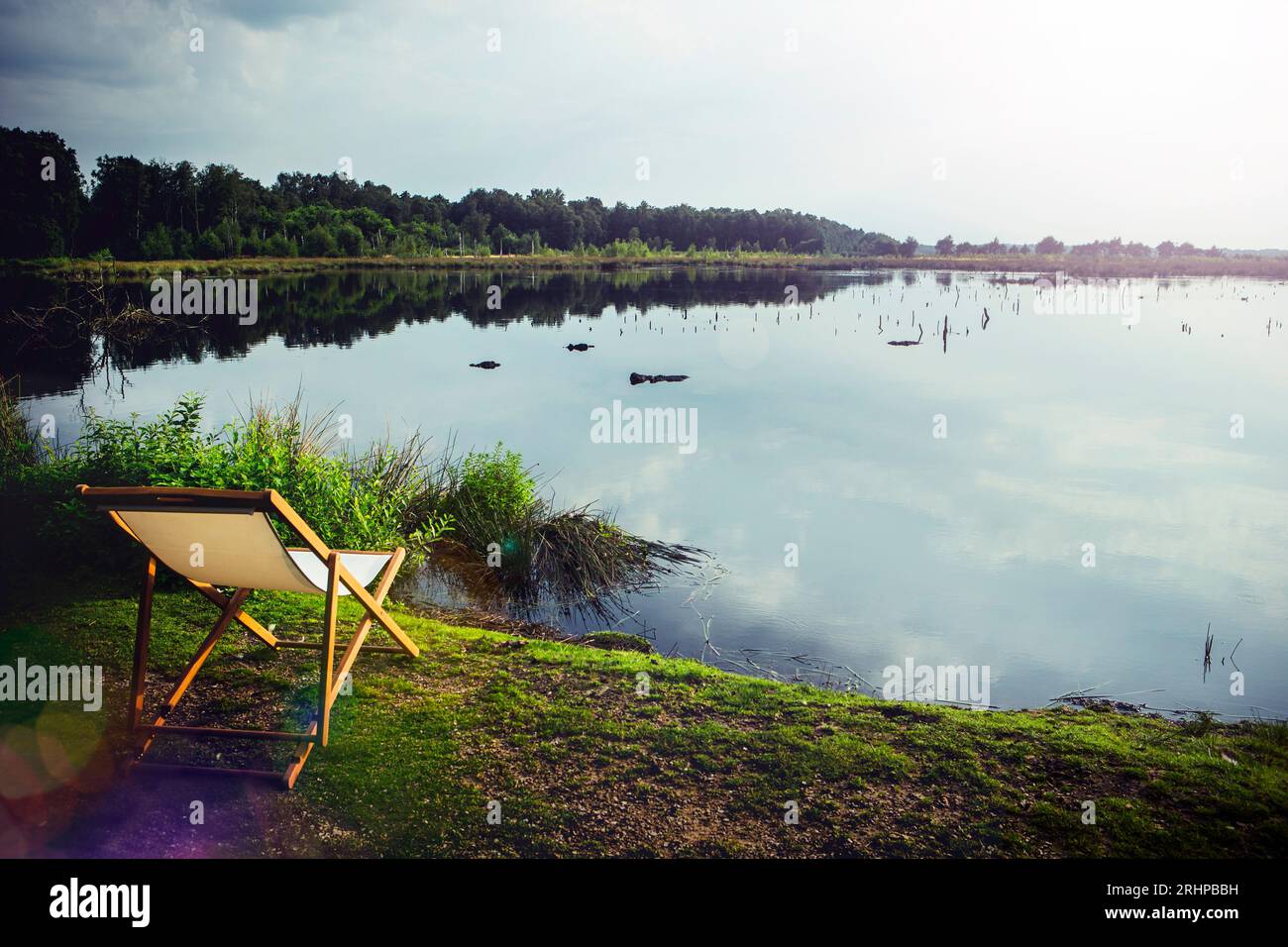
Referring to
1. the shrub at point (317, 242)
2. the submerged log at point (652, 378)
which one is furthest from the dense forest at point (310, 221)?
the submerged log at point (652, 378)

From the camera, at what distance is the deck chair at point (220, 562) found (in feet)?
12.3

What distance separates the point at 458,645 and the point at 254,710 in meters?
1.38

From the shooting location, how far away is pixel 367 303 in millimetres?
47094

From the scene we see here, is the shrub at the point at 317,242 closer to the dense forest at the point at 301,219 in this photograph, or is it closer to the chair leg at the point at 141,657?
the dense forest at the point at 301,219

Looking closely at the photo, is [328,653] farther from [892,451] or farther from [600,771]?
[892,451]

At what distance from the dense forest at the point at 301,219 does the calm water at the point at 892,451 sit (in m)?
16.5

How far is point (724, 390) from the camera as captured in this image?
2378 cm

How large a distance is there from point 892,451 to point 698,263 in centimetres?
7799

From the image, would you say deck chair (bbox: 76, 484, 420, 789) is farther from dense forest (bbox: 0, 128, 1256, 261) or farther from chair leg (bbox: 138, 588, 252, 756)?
dense forest (bbox: 0, 128, 1256, 261)

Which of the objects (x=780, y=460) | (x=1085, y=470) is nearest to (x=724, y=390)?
(x=780, y=460)

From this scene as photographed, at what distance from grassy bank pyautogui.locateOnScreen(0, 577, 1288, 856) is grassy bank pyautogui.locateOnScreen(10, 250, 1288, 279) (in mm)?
55327

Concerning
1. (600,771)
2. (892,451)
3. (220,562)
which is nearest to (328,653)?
(220,562)

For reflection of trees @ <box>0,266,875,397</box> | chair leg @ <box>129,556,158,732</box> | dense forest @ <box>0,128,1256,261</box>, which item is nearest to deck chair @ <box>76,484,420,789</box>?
chair leg @ <box>129,556,158,732</box>
